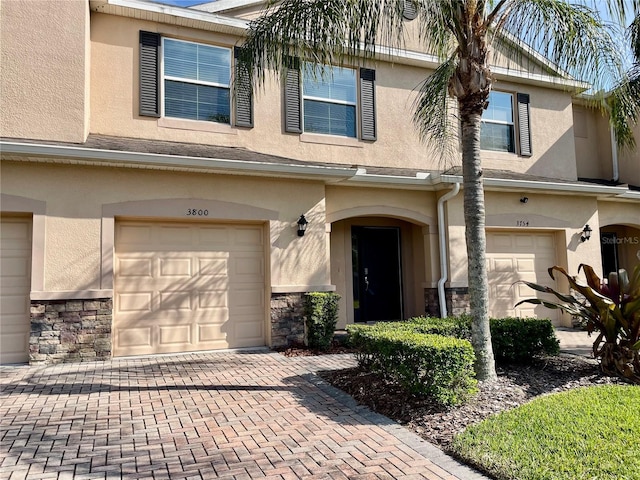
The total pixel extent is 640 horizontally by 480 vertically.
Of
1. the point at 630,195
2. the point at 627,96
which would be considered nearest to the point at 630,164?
the point at 630,195

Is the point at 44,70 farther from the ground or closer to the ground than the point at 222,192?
farther from the ground

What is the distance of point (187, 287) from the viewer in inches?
343

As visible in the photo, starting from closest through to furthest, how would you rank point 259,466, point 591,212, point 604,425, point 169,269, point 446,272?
point 259,466, point 604,425, point 169,269, point 446,272, point 591,212

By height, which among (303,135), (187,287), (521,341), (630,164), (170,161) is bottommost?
(521,341)

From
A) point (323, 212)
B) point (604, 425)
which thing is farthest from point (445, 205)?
point (604, 425)

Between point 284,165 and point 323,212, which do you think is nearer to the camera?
point 284,165

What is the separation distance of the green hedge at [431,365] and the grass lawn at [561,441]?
51 cm

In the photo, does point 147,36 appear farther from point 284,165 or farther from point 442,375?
point 442,375

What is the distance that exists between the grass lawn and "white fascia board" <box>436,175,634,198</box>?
20.3 feet

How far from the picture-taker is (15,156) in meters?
7.38

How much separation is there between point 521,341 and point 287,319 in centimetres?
419

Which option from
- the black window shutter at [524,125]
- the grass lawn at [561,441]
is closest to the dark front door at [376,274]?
the black window shutter at [524,125]

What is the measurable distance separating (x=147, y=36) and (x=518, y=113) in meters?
9.41

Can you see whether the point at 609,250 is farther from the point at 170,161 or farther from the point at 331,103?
the point at 170,161
